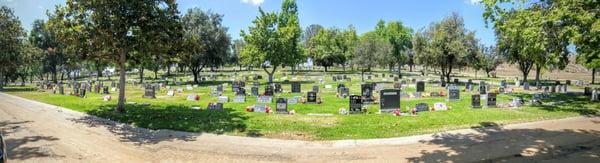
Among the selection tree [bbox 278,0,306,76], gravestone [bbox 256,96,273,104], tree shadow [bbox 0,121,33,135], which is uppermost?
tree [bbox 278,0,306,76]

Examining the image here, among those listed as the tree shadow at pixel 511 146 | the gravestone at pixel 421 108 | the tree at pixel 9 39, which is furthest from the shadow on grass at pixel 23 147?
the tree at pixel 9 39

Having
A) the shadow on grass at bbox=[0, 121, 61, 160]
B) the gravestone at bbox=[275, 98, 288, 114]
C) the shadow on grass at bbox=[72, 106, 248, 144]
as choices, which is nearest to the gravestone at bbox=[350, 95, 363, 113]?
the gravestone at bbox=[275, 98, 288, 114]

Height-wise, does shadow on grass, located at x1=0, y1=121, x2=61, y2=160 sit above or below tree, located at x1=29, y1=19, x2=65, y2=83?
below

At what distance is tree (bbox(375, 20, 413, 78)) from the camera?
3494 inches

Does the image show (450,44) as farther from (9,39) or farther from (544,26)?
(9,39)

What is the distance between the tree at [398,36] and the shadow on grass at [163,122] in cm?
6900

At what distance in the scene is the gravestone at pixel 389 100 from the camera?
20328mm

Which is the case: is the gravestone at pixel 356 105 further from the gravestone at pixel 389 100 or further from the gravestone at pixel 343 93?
the gravestone at pixel 343 93

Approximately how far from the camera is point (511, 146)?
13.1 meters

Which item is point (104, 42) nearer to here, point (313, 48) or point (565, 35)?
point (565, 35)

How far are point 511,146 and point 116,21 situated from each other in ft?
55.3

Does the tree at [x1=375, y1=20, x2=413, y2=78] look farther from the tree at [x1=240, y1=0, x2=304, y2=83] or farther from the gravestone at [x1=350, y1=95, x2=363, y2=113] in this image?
the gravestone at [x1=350, y1=95, x2=363, y2=113]

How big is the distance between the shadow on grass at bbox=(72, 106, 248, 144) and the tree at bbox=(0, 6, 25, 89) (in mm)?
33082

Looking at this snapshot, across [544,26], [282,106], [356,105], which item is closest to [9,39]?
[282,106]
